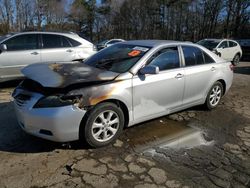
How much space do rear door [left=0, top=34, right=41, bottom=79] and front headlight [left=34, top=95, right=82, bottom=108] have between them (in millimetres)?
4102

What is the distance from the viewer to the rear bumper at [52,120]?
351 cm

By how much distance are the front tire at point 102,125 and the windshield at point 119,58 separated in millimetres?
688

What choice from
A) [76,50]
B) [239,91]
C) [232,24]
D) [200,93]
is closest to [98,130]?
[200,93]

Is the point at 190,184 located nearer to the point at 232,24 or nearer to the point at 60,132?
the point at 60,132

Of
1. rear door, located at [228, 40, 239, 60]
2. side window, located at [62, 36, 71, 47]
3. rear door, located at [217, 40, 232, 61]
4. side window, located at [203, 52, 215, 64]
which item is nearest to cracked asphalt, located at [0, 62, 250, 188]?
side window, located at [203, 52, 215, 64]

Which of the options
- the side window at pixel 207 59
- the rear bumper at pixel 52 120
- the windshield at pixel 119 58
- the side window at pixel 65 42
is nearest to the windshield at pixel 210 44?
the side window at pixel 65 42

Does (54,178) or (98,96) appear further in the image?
(98,96)

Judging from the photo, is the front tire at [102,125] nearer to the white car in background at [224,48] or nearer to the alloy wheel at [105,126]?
the alloy wheel at [105,126]

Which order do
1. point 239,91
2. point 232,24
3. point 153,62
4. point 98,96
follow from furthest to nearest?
point 232,24 < point 239,91 < point 153,62 < point 98,96

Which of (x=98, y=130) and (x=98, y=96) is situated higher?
(x=98, y=96)

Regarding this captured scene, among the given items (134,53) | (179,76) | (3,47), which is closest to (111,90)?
(134,53)

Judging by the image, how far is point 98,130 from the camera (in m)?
3.91

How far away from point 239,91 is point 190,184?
218 inches

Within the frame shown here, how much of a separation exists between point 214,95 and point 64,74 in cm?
339
